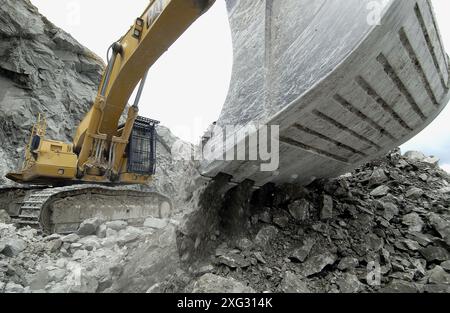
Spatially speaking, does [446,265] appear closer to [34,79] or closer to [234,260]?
[234,260]

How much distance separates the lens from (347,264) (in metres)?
2.23

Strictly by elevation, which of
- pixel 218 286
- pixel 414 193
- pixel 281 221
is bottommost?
pixel 218 286

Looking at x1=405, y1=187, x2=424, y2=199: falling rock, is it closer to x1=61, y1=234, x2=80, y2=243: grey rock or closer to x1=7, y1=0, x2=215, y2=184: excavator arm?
x1=7, y1=0, x2=215, y2=184: excavator arm

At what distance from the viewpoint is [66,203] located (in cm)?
540

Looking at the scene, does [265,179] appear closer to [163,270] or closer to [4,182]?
[163,270]

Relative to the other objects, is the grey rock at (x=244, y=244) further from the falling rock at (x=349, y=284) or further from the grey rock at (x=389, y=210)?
the grey rock at (x=389, y=210)

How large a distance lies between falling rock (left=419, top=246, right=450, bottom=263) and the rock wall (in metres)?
11.9

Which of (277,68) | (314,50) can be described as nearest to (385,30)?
(314,50)

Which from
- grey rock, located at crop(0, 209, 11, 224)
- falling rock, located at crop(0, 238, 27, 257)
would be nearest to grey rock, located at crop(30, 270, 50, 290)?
falling rock, located at crop(0, 238, 27, 257)

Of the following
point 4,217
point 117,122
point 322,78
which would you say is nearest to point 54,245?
point 117,122

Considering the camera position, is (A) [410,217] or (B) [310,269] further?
(A) [410,217]

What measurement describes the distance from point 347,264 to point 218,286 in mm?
1009

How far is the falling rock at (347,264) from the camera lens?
2.22 m
